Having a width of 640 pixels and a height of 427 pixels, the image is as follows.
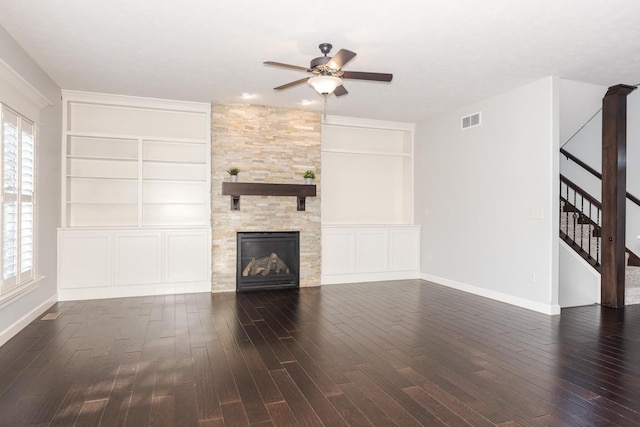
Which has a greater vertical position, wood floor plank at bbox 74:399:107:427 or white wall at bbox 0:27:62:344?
white wall at bbox 0:27:62:344

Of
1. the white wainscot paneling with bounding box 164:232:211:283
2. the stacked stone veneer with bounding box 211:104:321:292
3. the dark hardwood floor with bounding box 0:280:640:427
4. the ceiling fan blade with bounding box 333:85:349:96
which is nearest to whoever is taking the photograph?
the dark hardwood floor with bounding box 0:280:640:427

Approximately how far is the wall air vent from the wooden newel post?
156 cm

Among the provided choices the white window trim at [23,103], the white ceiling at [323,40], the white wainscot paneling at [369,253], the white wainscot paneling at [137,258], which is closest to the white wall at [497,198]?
the white wainscot paneling at [369,253]

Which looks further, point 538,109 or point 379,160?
point 379,160

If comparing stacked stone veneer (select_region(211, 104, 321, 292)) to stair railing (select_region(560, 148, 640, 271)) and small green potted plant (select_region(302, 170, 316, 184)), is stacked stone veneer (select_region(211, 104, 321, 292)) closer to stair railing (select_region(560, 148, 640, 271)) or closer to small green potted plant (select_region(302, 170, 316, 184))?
small green potted plant (select_region(302, 170, 316, 184))

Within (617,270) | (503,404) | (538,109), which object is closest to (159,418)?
(503,404)

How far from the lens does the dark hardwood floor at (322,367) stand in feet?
7.80

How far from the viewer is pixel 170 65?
4398mm

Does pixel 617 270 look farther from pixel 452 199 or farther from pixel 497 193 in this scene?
pixel 452 199

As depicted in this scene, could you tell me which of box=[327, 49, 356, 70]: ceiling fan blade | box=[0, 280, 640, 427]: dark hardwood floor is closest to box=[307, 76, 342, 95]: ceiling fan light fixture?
box=[327, 49, 356, 70]: ceiling fan blade

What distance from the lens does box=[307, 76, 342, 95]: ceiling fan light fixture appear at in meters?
3.56

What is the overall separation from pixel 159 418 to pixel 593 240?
6321 millimetres

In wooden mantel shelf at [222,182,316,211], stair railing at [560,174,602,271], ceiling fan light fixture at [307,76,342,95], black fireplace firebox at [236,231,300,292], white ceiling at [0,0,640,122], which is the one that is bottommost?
black fireplace firebox at [236,231,300,292]

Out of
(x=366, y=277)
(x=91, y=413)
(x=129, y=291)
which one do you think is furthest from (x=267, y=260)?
(x=91, y=413)
